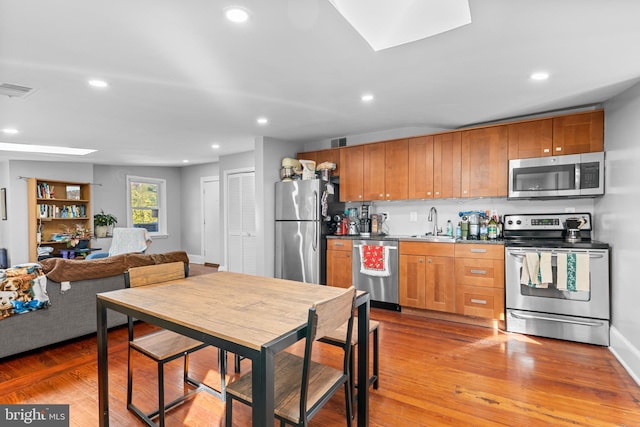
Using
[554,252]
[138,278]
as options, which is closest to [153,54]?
[138,278]

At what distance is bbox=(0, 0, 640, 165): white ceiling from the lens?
70.4 inches

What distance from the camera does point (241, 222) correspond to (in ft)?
20.4

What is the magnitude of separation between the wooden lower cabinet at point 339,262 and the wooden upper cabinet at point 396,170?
2.98 feet

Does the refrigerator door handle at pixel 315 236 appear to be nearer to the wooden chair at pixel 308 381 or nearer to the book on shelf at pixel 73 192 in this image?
the wooden chair at pixel 308 381

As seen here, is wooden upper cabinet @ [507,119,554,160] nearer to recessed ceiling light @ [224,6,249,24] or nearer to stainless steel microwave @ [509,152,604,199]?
stainless steel microwave @ [509,152,604,199]

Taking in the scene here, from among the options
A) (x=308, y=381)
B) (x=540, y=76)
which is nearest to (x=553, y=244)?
(x=540, y=76)

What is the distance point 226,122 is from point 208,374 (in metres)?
2.88

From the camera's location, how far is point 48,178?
6414 mm

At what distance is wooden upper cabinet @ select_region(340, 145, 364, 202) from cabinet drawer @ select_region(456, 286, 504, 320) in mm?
1810

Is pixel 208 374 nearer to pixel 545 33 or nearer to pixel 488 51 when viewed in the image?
pixel 488 51

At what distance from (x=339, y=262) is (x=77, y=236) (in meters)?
5.71

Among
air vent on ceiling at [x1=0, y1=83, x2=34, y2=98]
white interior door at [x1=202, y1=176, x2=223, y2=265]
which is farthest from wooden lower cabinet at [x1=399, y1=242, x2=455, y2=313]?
white interior door at [x1=202, y1=176, x2=223, y2=265]

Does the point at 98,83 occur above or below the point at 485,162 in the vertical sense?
above

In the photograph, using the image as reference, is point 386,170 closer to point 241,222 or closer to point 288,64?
point 288,64
